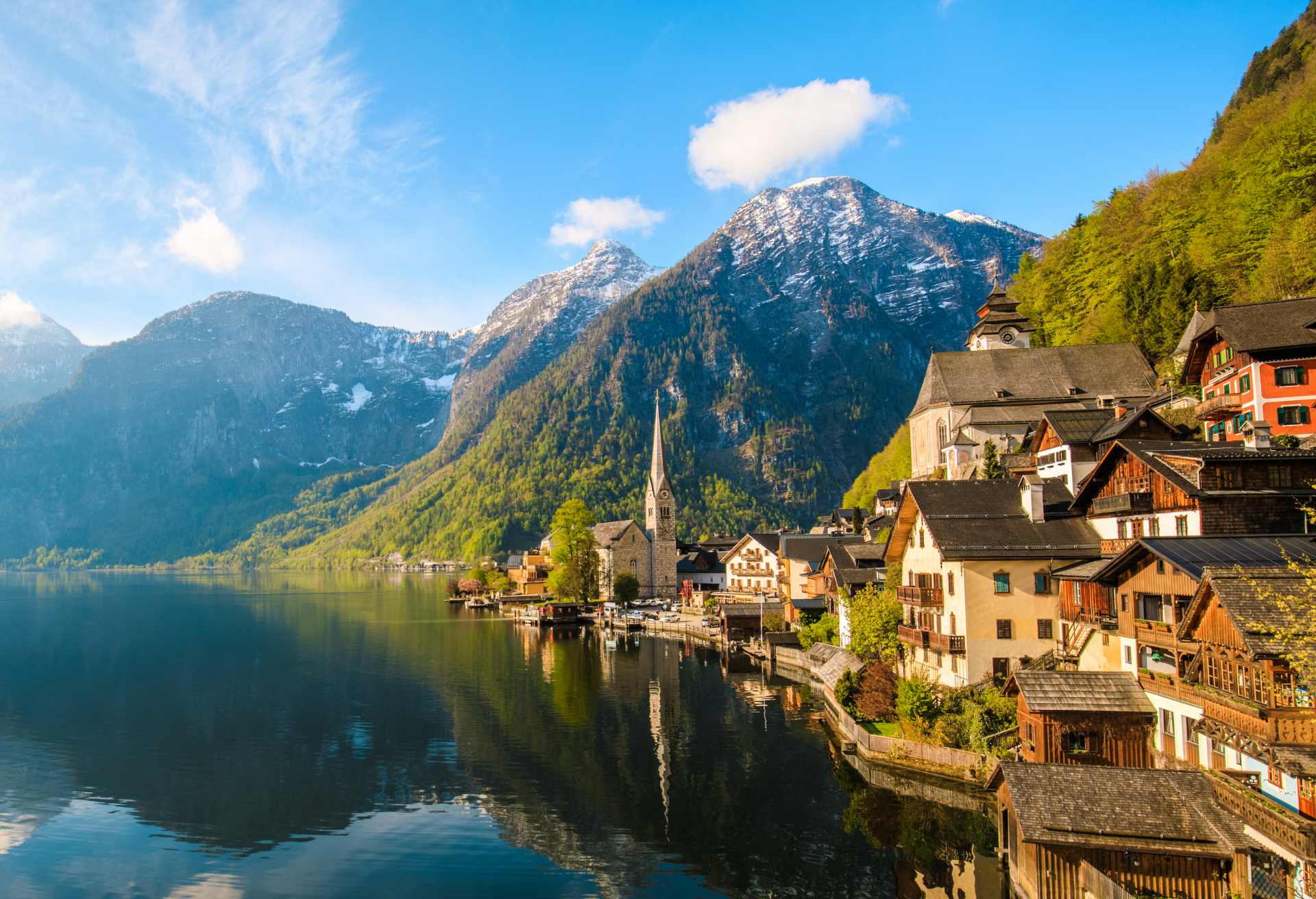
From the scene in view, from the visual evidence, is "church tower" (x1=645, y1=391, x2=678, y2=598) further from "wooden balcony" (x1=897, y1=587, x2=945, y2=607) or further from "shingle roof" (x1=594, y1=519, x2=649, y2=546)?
"wooden balcony" (x1=897, y1=587, x2=945, y2=607)

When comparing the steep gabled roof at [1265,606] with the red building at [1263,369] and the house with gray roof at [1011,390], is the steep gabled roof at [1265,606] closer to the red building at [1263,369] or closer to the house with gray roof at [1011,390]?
the red building at [1263,369]

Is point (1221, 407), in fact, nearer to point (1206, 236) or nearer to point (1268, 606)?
point (1268, 606)

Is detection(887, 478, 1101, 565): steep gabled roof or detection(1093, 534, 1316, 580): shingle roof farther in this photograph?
detection(887, 478, 1101, 565): steep gabled roof

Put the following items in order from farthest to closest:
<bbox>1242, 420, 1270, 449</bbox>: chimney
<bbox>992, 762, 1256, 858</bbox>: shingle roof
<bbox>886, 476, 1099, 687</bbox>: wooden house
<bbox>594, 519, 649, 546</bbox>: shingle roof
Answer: <bbox>594, 519, 649, 546</bbox>: shingle roof → <bbox>886, 476, 1099, 687</bbox>: wooden house → <bbox>1242, 420, 1270, 449</bbox>: chimney → <bbox>992, 762, 1256, 858</bbox>: shingle roof

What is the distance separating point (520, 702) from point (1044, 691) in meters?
42.9

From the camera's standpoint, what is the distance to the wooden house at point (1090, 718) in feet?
112

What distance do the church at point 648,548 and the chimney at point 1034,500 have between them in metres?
106

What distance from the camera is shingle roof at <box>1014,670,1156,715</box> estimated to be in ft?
113

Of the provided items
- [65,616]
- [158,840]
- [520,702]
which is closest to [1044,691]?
[158,840]

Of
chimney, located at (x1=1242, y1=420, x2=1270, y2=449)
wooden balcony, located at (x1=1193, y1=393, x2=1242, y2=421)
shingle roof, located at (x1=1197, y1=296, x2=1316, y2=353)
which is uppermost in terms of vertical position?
shingle roof, located at (x1=1197, y1=296, x2=1316, y2=353)

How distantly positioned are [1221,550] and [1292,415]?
2316 centimetres

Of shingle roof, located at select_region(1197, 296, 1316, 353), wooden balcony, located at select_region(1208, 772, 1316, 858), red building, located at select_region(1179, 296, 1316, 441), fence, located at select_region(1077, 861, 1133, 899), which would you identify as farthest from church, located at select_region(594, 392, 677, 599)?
wooden balcony, located at select_region(1208, 772, 1316, 858)

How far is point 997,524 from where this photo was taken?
46500 millimetres

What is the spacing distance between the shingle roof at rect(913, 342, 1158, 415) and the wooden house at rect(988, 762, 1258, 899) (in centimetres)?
5885
